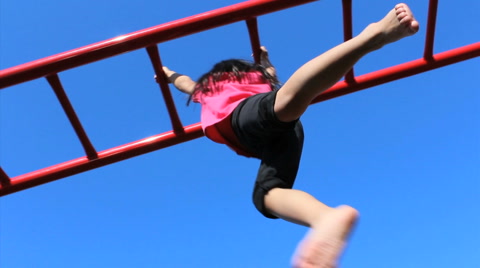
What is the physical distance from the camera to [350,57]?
1083mm

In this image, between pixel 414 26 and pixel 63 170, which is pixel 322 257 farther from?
pixel 63 170

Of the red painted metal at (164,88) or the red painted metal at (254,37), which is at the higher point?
the red painted metal at (254,37)

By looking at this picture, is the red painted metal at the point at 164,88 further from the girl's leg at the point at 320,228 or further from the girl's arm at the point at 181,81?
the girl's leg at the point at 320,228

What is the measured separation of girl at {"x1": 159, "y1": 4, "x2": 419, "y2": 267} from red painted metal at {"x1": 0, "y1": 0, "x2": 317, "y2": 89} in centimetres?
16

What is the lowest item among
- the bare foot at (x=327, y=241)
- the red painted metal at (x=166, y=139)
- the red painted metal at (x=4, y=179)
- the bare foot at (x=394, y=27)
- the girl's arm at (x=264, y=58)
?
the bare foot at (x=327, y=241)

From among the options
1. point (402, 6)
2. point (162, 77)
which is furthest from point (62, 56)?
point (402, 6)

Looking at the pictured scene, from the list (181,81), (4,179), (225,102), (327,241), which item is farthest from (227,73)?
(4,179)

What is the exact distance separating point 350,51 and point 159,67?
34.1 inches

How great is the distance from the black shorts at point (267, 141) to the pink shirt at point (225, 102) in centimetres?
5

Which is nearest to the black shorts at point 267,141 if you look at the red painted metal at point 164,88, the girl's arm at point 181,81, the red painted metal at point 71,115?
the girl's arm at point 181,81

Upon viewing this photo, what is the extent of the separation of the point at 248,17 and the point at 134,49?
1.27 ft

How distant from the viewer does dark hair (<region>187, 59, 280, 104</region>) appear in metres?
1.51

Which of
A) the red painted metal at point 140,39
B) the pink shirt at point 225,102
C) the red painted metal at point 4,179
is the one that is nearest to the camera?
the pink shirt at point 225,102

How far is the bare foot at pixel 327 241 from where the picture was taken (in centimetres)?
88
